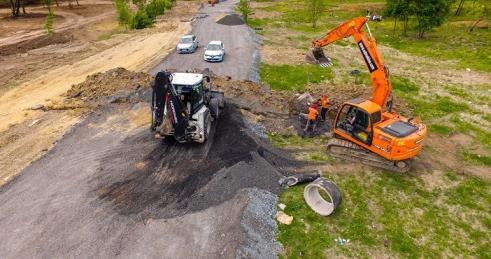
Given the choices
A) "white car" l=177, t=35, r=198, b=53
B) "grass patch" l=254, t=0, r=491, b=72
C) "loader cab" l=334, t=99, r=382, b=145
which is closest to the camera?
"loader cab" l=334, t=99, r=382, b=145

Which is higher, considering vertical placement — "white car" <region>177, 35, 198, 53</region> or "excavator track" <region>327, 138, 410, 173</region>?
"white car" <region>177, 35, 198, 53</region>

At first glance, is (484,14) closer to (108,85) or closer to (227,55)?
(227,55)

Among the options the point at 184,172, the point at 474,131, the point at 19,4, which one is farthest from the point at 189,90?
the point at 19,4

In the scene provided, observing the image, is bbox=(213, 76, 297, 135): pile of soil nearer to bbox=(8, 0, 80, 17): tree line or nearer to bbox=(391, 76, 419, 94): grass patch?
bbox=(391, 76, 419, 94): grass patch

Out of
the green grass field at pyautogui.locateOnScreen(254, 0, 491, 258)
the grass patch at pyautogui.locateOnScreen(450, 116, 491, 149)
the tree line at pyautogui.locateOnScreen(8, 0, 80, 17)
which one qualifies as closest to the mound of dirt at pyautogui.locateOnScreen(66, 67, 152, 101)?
the green grass field at pyautogui.locateOnScreen(254, 0, 491, 258)

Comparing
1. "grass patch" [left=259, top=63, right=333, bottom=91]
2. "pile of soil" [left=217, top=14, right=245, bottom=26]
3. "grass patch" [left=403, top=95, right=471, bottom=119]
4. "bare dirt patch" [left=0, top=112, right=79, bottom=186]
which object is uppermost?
"pile of soil" [left=217, top=14, right=245, bottom=26]

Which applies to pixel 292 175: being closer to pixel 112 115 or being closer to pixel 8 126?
pixel 112 115
